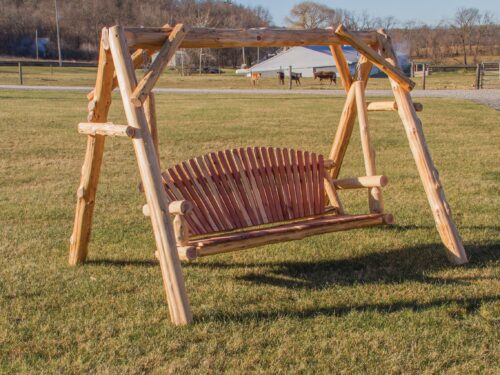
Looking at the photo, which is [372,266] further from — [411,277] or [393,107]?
[393,107]

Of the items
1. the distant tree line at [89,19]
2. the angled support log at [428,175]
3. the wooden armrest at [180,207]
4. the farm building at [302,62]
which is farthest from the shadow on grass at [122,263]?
the distant tree line at [89,19]

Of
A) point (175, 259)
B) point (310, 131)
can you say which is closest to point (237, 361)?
point (175, 259)

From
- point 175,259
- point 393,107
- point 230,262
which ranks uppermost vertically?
point 393,107

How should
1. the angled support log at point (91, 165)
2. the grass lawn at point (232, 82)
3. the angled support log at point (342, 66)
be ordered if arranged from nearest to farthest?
the angled support log at point (91, 165)
the angled support log at point (342, 66)
the grass lawn at point (232, 82)

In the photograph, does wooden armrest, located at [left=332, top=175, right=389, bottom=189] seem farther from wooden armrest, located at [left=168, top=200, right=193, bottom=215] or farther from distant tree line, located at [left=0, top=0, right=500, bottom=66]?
distant tree line, located at [left=0, top=0, right=500, bottom=66]

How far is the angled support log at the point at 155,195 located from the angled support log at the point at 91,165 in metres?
0.35

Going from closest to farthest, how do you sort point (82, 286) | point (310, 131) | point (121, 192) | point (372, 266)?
point (82, 286) < point (372, 266) < point (121, 192) < point (310, 131)

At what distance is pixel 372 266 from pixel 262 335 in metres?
1.56

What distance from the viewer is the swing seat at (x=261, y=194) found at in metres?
5.05

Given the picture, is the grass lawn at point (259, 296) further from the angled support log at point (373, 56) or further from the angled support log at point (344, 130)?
the angled support log at point (373, 56)

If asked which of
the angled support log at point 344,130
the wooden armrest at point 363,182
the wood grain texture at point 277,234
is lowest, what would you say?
the wood grain texture at point 277,234

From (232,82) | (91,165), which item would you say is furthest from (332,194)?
(232,82)

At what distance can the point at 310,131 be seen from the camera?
47.0 feet

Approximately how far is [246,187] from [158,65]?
1.47 metres
